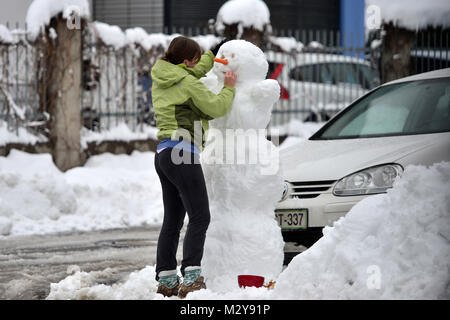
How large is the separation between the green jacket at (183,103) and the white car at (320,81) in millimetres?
8191

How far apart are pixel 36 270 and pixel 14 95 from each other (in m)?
5.91

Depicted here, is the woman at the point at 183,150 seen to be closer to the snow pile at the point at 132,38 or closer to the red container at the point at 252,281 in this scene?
the red container at the point at 252,281

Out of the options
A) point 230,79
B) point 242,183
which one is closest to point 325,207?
point 242,183

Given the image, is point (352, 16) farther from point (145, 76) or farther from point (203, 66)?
point (203, 66)

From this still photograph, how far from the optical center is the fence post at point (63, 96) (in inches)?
453

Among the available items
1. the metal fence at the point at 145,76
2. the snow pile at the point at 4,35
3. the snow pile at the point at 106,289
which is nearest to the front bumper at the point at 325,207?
the snow pile at the point at 106,289

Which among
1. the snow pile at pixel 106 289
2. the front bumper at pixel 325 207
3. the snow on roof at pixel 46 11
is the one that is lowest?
the snow pile at pixel 106 289

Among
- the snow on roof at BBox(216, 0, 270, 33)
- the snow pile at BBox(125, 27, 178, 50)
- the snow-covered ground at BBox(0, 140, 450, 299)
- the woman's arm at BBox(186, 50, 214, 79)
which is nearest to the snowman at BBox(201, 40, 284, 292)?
the woman's arm at BBox(186, 50, 214, 79)

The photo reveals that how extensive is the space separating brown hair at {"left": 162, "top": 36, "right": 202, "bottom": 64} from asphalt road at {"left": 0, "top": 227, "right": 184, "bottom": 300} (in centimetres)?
181

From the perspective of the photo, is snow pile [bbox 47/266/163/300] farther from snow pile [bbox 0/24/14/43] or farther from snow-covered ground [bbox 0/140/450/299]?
snow pile [bbox 0/24/14/43]

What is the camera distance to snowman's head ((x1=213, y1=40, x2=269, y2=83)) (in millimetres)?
4801

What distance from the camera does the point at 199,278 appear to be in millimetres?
4559
